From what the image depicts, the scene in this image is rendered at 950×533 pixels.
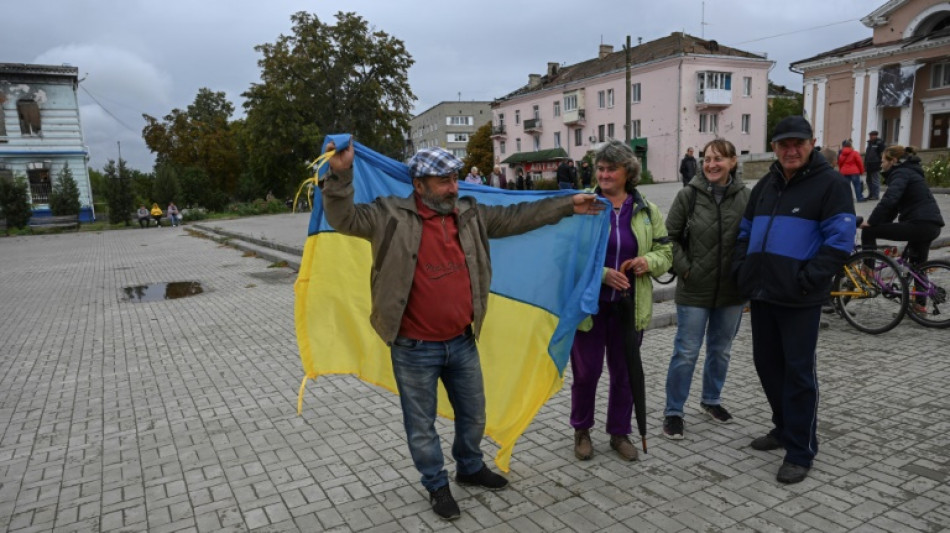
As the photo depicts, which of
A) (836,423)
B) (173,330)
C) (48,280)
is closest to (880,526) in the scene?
(836,423)

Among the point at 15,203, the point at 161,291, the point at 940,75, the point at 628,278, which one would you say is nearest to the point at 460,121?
the point at 940,75

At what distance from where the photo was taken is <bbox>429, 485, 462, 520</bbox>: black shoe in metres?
3.35

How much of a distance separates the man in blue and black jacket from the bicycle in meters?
3.80

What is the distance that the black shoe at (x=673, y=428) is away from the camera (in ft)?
14.0

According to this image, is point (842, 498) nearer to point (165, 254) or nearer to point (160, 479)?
point (160, 479)

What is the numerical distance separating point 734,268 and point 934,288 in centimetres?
409

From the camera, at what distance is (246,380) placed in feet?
19.7

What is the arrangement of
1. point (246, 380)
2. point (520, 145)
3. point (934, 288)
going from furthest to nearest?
1. point (520, 145)
2. point (934, 288)
3. point (246, 380)

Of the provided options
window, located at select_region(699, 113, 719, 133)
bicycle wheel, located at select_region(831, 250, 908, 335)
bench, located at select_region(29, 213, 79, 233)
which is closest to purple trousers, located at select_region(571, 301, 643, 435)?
bicycle wheel, located at select_region(831, 250, 908, 335)

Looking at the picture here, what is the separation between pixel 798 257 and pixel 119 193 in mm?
40764

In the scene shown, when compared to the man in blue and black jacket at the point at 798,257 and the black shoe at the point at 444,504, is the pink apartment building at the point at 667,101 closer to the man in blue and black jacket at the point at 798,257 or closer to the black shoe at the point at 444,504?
the man in blue and black jacket at the point at 798,257

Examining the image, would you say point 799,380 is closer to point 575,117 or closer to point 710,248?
point 710,248

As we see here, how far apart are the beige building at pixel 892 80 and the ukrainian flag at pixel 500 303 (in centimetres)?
4275

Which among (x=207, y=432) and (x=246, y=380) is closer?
(x=207, y=432)
